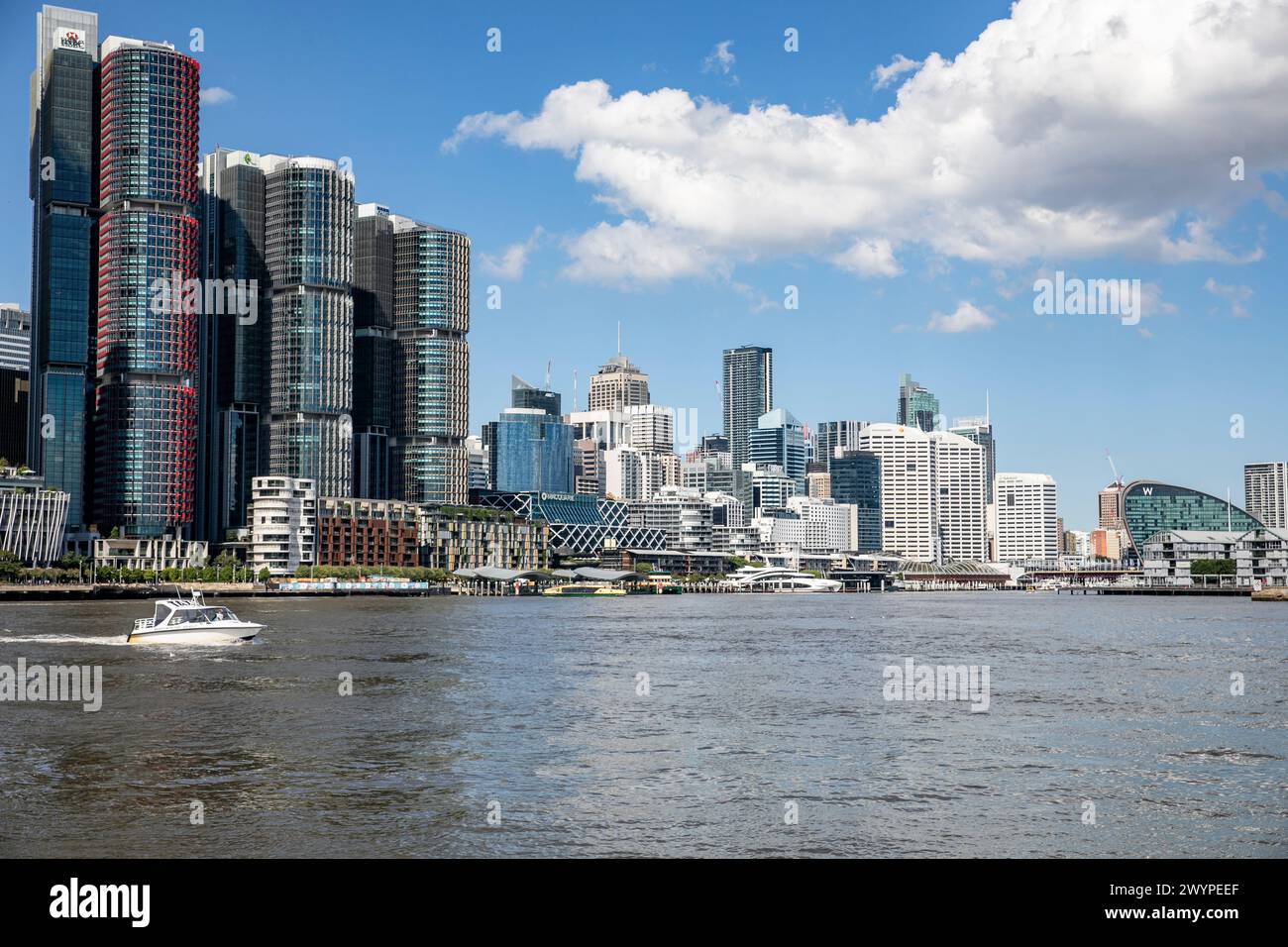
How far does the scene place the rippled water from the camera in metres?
30.1

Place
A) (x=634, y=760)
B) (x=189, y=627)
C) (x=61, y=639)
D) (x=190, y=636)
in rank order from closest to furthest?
(x=634, y=760) → (x=190, y=636) → (x=189, y=627) → (x=61, y=639)

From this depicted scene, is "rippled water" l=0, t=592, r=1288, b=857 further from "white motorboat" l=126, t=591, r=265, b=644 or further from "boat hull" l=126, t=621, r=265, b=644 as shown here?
"white motorboat" l=126, t=591, r=265, b=644

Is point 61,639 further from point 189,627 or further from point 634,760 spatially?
point 634,760

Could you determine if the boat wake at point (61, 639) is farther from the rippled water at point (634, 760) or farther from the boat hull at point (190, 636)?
the rippled water at point (634, 760)

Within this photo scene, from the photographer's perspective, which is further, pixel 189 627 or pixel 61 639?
pixel 61 639

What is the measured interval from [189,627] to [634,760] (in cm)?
6423

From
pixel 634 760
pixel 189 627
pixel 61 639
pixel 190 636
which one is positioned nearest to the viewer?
pixel 634 760

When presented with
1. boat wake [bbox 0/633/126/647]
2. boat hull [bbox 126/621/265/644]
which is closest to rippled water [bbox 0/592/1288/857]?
boat hull [bbox 126/621/265/644]

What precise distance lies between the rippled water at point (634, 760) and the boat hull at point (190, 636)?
29.1 feet

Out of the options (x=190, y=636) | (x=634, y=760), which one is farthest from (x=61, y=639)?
(x=634, y=760)

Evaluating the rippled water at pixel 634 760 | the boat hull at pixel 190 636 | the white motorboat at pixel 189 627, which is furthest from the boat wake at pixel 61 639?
the rippled water at pixel 634 760

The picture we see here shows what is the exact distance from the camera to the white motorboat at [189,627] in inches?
3730

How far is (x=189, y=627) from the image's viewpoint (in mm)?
95812
